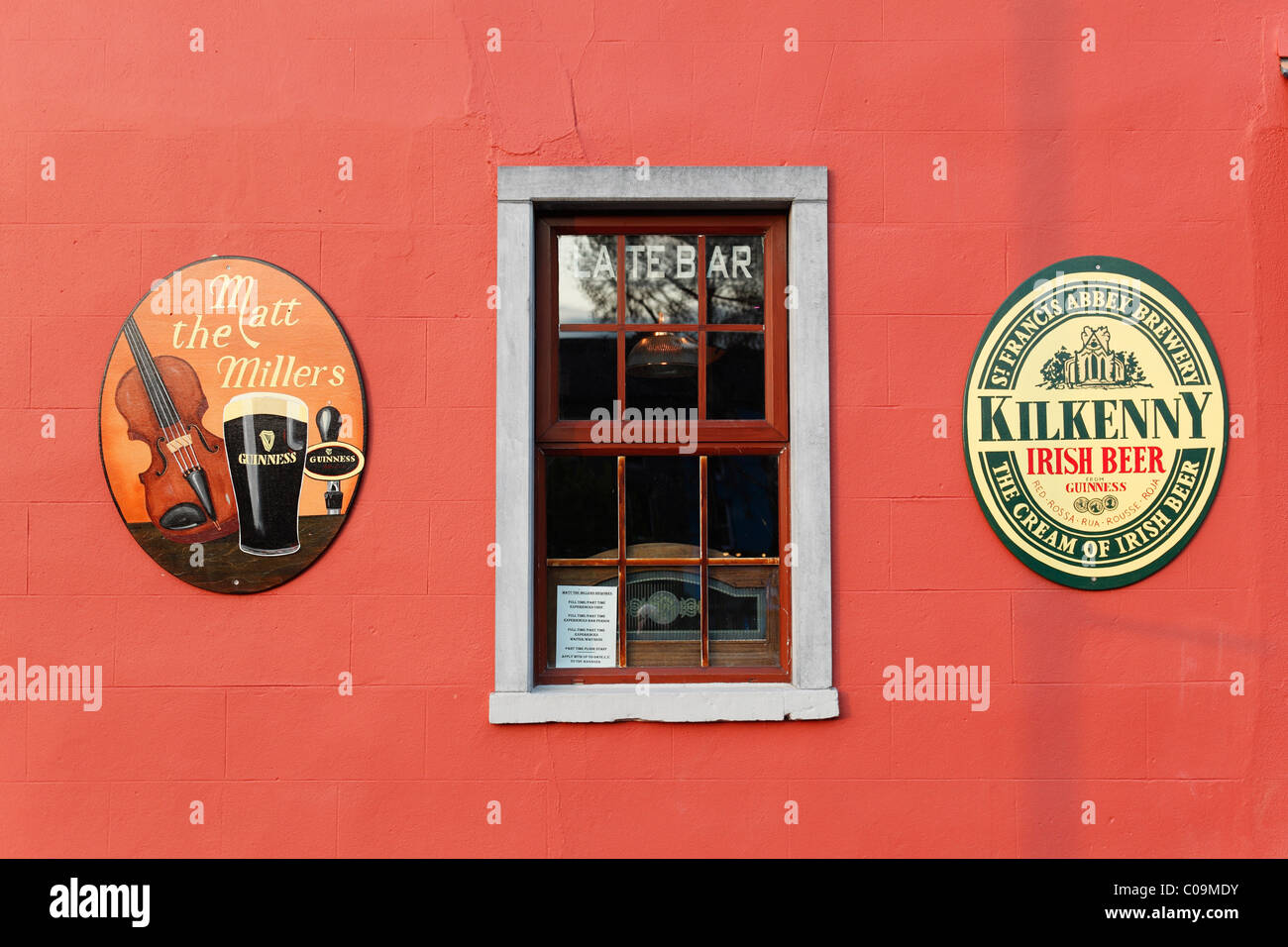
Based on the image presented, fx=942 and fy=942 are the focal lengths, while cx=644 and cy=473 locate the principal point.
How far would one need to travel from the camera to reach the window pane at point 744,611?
→ 3826 millimetres

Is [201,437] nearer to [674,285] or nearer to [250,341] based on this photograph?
[250,341]

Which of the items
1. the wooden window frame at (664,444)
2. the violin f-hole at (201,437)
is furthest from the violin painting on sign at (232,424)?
the wooden window frame at (664,444)

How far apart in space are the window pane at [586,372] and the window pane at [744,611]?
33.2 inches

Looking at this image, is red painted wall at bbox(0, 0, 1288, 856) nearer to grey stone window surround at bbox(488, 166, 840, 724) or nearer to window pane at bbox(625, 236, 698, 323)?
grey stone window surround at bbox(488, 166, 840, 724)

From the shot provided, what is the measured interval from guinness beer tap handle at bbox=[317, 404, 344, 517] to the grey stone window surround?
2.07ft

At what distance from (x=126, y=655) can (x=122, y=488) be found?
2.14 ft

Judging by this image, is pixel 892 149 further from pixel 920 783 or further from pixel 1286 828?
pixel 1286 828

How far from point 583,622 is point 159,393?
190cm


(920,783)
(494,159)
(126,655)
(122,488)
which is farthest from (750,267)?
(126,655)

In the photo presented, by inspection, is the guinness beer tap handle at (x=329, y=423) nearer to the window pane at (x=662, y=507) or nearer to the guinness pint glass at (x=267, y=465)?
the guinness pint glass at (x=267, y=465)

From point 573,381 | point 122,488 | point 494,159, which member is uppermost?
point 494,159

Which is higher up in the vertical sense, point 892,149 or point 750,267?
point 892,149

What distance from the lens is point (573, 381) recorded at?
12.7 feet

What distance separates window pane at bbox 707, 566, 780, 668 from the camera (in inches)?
151
